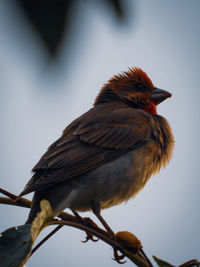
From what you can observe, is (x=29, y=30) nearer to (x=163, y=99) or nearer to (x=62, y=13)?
(x=62, y=13)

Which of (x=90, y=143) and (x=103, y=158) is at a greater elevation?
(x=90, y=143)

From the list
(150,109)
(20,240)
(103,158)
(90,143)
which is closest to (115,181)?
(103,158)

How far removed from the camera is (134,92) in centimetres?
554

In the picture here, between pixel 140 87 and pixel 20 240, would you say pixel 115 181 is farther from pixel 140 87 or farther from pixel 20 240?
pixel 20 240

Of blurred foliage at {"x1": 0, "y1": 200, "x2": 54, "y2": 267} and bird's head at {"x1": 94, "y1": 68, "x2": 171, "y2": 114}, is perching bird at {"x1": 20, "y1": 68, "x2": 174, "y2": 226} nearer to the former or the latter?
bird's head at {"x1": 94, "y1": 68, "x2": 171, "y2": 114}

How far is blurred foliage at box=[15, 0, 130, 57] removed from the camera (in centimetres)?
132

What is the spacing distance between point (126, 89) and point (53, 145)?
1754 mm

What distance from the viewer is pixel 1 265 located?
1.74 m

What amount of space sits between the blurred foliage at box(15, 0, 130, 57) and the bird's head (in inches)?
155

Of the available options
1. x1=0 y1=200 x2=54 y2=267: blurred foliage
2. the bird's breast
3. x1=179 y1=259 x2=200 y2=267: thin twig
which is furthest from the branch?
the bird's breast

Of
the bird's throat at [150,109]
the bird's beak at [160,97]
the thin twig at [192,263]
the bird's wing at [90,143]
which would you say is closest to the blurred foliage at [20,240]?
the thin twig at [192,263]

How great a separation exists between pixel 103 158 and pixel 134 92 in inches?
67.4

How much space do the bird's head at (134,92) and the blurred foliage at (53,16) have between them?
3948 mm

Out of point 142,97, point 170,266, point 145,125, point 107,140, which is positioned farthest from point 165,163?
point 170,266
